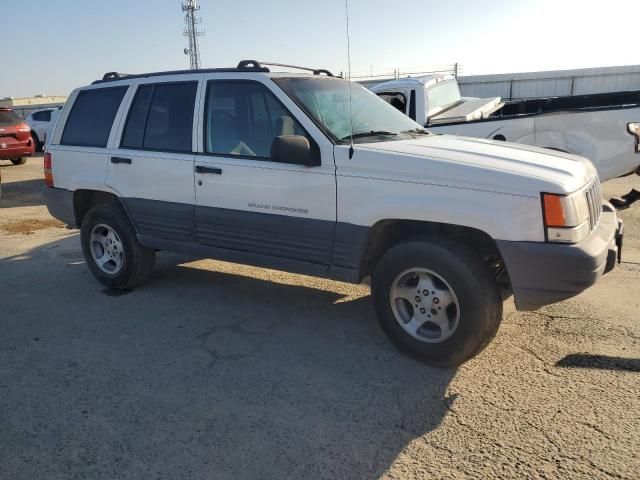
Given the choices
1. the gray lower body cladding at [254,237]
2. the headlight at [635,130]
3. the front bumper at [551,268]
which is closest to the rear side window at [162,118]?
the gray lower body cladding at [254,237]

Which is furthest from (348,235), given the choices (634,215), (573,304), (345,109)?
(634,215)

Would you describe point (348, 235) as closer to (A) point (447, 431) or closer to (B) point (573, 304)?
(A) point (447, 431)

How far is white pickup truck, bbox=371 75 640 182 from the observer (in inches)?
287

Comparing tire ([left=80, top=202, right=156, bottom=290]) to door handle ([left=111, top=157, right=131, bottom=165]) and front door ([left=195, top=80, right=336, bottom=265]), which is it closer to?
door handle ([left=111, top=157, right=131, bottom=165])

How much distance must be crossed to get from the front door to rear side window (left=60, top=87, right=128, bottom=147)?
51.1 inches

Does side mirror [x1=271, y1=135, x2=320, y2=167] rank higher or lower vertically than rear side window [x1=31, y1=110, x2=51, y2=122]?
lower

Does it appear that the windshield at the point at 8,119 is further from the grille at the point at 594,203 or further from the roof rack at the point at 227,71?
the grille at the point at 594,203

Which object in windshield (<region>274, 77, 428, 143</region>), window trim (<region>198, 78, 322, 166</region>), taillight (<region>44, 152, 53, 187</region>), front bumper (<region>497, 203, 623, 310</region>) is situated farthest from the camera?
taillight (<region>44, 152, 53, 187</region>)

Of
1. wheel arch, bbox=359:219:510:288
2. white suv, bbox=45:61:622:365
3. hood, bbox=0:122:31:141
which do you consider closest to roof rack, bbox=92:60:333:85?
white suv, bbox=45:61:622:365

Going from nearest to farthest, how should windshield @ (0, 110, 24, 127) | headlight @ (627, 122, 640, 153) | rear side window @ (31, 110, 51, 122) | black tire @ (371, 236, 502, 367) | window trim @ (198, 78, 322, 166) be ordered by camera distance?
black tire @ (371, 236, 502, 367) < window trim @ (198, 78, 322, 166) < headlight @ (627, 122, 640, 153) < windshield @ (0, 110, 24, 127) < rear side window @ (31, 110, 51, 122)

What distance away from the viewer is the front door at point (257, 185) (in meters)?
4.00

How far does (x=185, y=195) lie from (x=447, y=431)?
2934mm

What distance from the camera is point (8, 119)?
15008 millimetres

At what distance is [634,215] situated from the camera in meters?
7.59
